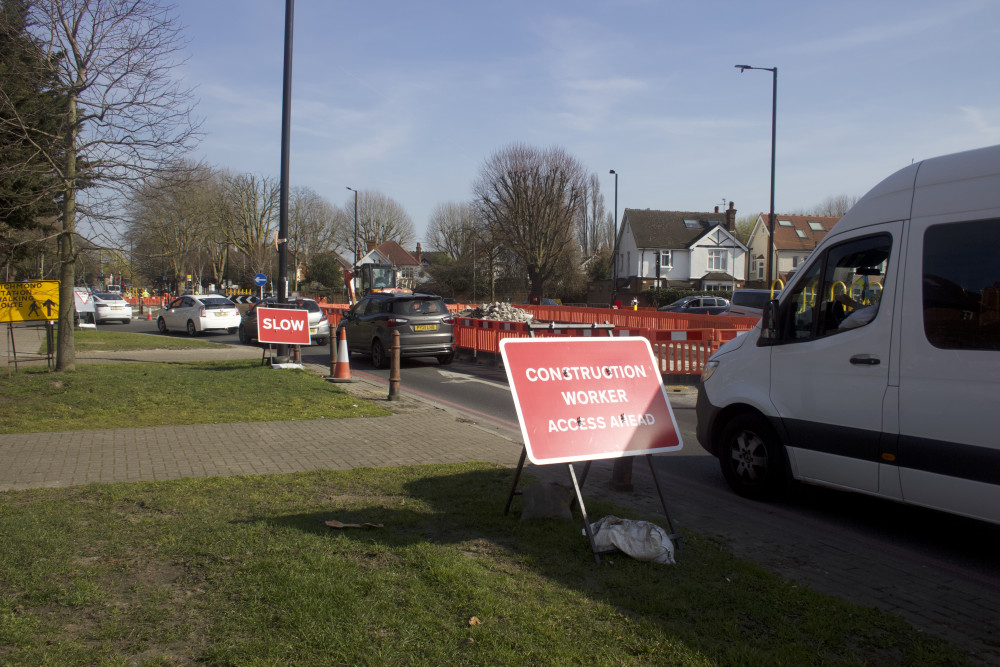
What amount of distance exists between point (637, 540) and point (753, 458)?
7.21 feet

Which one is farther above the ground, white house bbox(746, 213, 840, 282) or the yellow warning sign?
white house bbox(746, 213, 840, 282)

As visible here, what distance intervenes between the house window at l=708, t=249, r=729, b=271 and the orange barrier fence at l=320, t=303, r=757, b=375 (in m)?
46.0

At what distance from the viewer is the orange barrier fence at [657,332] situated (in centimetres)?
1289

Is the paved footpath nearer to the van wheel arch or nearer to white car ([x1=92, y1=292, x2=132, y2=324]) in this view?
the van wheel arch

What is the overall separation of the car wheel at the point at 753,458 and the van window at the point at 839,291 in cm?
82

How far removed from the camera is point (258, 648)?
311 cm

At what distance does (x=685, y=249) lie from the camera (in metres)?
69.9

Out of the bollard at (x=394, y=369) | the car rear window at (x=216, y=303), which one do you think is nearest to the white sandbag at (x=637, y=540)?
the bollard at (x=394, y=369)

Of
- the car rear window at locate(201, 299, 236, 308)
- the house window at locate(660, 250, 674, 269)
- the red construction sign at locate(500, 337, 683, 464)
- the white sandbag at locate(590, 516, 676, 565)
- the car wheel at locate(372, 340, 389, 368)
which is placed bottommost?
the white sandbag at locate(590, 516, 676, 565)

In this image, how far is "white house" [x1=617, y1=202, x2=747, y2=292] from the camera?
68625mm

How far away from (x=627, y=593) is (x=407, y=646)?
1.27 metres

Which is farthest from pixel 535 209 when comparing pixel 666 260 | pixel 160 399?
pixel 160 399

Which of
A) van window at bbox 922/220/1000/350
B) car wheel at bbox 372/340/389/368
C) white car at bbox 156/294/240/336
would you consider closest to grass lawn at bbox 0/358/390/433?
car wheel at bbox 372/340/389/368

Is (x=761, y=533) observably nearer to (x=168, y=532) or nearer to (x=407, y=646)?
(x=407, y=646)
